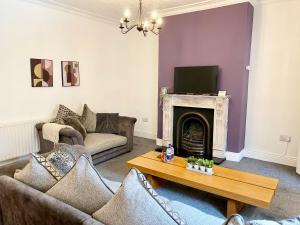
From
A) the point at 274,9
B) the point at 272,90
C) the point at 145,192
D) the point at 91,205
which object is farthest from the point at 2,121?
the point at 274,9

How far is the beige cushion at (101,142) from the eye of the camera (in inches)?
147

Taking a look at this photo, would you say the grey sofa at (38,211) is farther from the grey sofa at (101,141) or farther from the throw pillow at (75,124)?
the throw pillow at (75,124)

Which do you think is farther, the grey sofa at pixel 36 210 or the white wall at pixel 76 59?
the white wall at pixel 76 59

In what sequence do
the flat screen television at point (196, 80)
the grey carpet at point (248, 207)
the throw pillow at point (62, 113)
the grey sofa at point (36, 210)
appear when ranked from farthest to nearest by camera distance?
the flat screen television at point (196, 80)
the throw pillow at point (62, 113)
the grey carpet at point (248, 207)
the grey sofa at point (36, 210)

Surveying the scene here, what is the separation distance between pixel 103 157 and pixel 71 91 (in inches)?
60.0

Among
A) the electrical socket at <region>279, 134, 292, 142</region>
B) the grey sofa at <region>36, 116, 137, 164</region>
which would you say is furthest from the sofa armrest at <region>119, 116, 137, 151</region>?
the electrical socket at <region>279, 134, 292, 142</region>

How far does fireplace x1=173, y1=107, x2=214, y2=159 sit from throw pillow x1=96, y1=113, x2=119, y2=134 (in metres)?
1.17

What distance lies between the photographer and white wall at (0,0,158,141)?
3.67m

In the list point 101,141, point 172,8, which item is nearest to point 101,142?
point 101,141

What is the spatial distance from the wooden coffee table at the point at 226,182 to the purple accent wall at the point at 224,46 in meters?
1.60

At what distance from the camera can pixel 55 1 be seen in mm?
4020

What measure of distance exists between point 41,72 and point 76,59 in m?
0.79

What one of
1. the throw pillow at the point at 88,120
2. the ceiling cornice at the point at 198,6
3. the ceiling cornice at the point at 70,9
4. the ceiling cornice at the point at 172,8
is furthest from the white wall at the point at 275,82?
the ceiling cornice at the point at 70,9

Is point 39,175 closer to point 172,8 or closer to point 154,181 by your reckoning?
point 154,181
